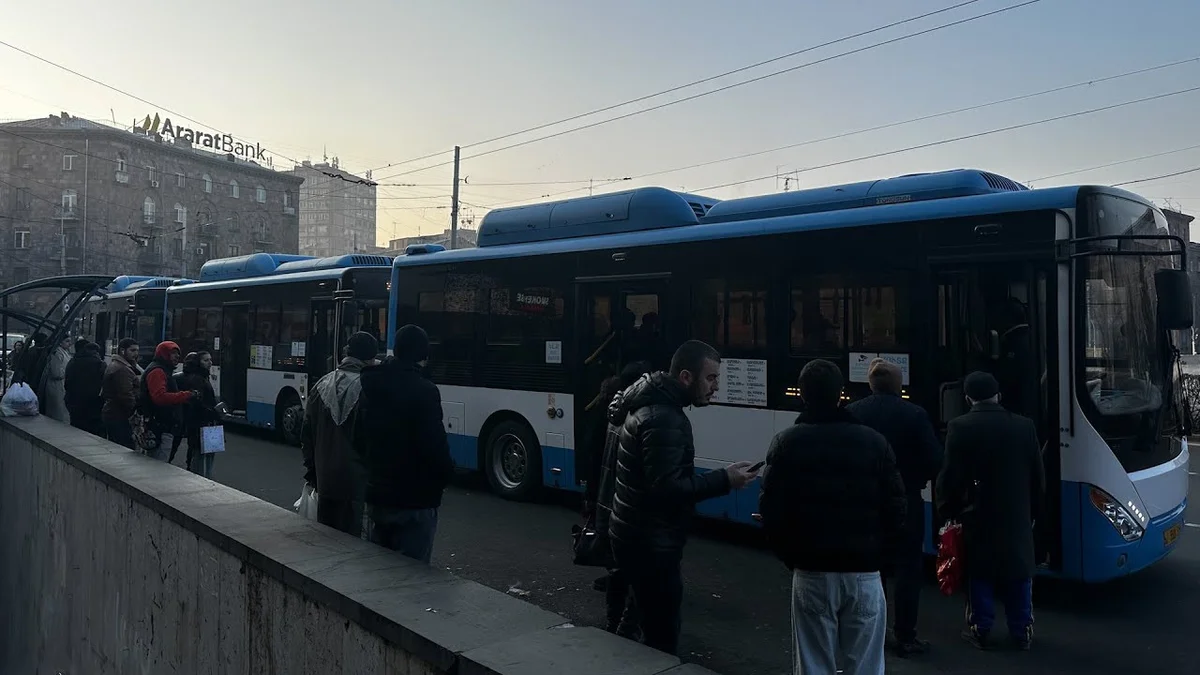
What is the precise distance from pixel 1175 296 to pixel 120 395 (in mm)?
9916

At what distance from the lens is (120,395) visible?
9.59m

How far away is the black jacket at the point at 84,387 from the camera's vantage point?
1056 cm

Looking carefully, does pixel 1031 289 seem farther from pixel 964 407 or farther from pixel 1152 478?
pixel 1152 478

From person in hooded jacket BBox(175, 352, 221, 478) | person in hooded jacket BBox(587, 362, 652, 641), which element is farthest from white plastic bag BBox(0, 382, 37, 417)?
person in hooded jacket BBox(587, 362, 652, 641)

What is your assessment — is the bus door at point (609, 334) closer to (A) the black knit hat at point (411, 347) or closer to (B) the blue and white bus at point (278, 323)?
(A) the black knit hat at point (411, 347)

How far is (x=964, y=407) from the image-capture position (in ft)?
21.3

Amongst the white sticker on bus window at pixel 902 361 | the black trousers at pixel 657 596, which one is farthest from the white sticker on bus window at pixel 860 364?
the black trousers at pixel 657 596

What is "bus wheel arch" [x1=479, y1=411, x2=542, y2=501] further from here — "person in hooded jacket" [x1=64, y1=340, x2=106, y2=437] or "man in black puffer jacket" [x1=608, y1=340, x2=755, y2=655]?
"man in black puffer jacket" [x1=608, y1=340, x2=755, y2=655]

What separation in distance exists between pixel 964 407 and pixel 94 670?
21.3 ft

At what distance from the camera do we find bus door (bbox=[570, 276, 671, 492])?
8.76 meters

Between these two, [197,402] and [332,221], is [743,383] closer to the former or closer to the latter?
[197,402]

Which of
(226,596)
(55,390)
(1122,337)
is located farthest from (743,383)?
(55,390)

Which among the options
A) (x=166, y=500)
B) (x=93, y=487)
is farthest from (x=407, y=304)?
(x=166, y=500)

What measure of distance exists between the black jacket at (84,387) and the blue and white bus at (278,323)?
3461 mm
